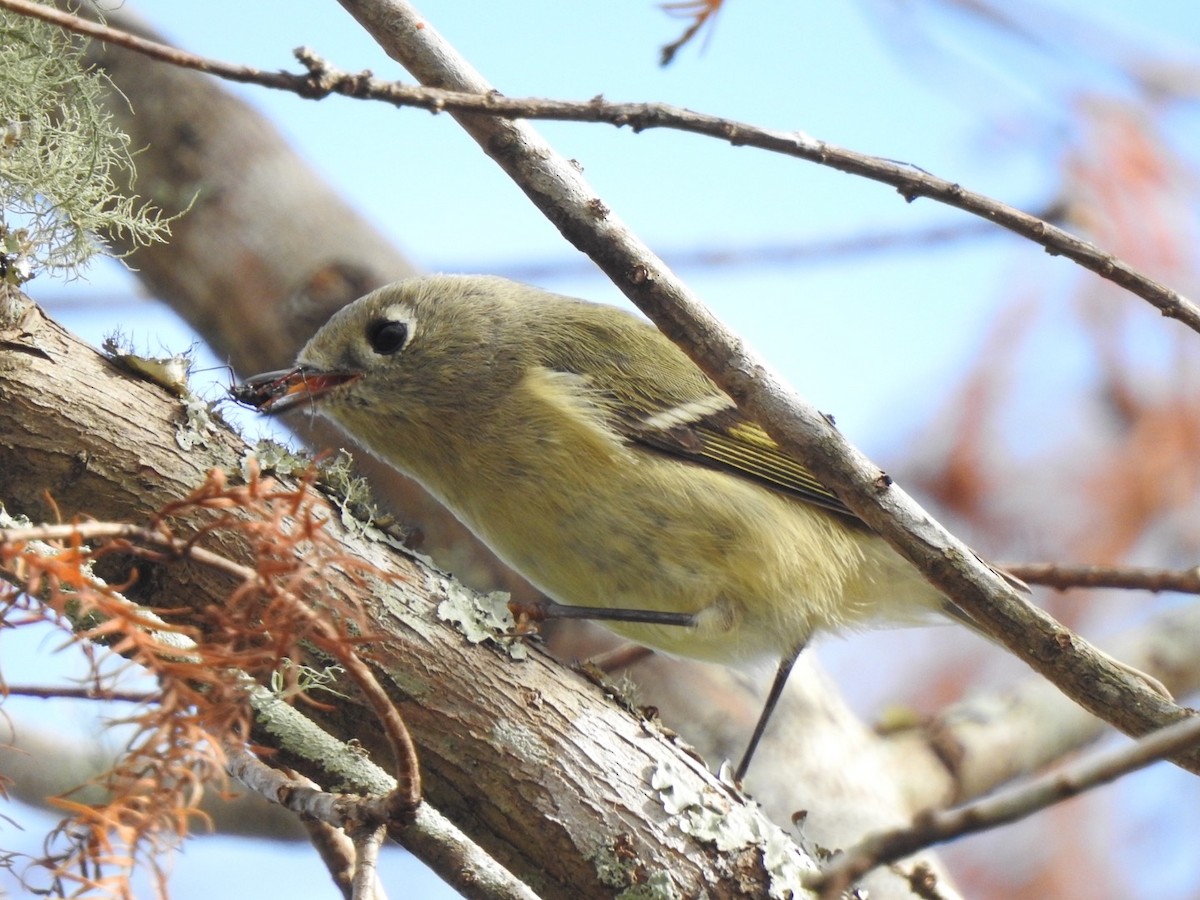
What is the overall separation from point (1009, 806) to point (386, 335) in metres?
2.04

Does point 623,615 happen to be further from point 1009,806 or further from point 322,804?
point 1009,806

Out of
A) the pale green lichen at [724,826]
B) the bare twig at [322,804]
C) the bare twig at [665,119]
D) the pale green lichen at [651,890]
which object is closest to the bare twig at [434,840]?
the bare twig at [322,804]

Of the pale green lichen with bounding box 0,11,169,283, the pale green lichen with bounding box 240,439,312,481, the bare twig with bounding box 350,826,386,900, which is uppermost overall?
the pale green lichen with bounding box 0,11,169,283

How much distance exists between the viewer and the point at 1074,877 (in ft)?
13.7

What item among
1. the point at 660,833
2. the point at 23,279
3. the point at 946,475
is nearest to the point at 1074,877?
the point at 946,475

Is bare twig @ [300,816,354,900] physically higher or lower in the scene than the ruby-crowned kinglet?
lower

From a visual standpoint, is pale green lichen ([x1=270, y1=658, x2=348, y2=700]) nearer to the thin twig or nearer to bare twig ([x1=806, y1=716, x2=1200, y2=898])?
the thin twig

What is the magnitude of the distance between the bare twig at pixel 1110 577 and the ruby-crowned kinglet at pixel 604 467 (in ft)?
0.79

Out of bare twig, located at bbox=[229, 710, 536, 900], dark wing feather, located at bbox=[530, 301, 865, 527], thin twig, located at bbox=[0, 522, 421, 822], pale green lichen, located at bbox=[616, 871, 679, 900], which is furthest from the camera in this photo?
dark wing feather, located at bbox=[530, 301, 865, 527]

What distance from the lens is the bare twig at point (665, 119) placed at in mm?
1299

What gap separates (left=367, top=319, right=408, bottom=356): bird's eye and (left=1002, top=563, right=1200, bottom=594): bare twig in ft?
4.53

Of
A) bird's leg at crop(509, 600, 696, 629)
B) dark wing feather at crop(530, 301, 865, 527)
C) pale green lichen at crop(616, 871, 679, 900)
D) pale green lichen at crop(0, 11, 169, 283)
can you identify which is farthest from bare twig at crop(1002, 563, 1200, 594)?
pale green lichen at crop(0, 11, 169, 283)

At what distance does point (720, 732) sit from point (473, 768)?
1726 millimetres

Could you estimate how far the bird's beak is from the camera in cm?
245
